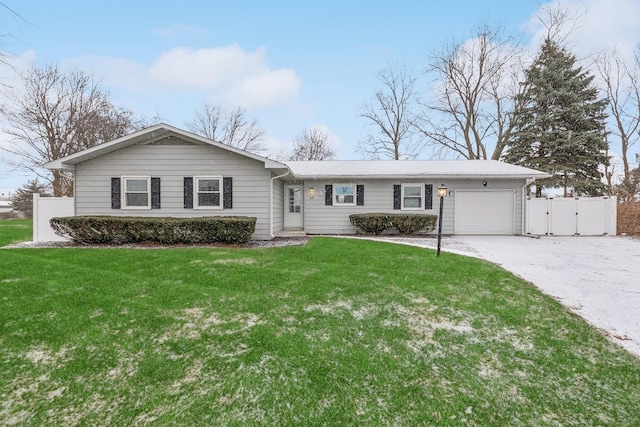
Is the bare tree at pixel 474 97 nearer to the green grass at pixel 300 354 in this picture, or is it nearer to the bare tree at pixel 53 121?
the green grass at pixel 300 354

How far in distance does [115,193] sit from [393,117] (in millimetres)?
20020

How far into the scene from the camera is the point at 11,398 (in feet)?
7.76

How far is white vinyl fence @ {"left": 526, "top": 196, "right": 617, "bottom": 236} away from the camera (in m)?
12.4

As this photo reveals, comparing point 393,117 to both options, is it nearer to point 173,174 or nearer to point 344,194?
point 344,194

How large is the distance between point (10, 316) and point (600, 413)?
5.74 m

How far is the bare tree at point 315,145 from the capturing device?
2970 cm

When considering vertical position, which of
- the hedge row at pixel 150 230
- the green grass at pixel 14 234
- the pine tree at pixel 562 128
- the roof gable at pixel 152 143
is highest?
the pine tree at pixel 562 128

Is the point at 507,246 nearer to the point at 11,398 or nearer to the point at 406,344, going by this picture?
the point at 406,344

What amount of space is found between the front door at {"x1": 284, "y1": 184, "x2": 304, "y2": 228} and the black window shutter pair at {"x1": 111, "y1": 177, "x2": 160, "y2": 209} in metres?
4.68

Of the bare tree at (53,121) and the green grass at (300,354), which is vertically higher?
the bare tree at (53,121)

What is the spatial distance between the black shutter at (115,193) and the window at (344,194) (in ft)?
24.5

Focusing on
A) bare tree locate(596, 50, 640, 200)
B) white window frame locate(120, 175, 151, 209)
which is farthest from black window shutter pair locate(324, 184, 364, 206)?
bare tree locate(596, 50, 640, 200)

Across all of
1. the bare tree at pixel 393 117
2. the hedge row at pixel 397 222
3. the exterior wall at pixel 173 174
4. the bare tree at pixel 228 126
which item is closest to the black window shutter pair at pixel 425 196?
the hedge row at pixel 397 222

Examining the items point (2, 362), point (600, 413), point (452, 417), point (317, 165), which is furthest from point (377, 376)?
point (317, 165)
